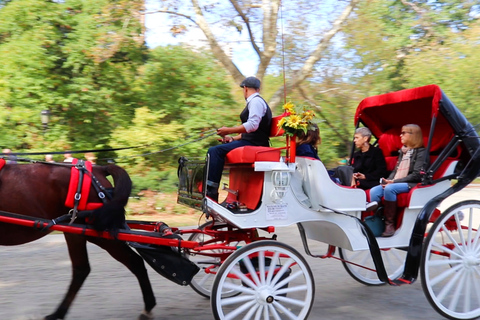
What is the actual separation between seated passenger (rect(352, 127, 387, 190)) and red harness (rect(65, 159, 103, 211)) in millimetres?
2448

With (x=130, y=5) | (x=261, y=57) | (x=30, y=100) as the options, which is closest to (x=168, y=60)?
(x=130, y=5)

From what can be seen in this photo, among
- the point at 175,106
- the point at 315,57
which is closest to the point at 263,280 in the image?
the point at 175,106

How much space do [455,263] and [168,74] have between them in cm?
964

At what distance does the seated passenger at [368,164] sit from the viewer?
193 inches

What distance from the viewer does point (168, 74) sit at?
41.7 ft

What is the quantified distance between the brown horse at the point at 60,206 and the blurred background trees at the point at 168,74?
657 cm

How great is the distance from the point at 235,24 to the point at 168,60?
1.93m

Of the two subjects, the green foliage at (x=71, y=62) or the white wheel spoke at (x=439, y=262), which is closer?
the white wheel spoke at (x=439, y=262)

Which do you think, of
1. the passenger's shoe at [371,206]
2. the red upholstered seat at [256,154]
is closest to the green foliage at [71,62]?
the red upholstered seat at [256,154]

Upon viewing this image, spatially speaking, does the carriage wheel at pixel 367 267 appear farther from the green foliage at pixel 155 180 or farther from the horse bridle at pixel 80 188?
the green foliage at pixel 155 180

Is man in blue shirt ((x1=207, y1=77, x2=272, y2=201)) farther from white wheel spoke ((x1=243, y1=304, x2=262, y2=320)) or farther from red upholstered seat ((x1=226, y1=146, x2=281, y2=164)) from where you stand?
white wheel spoke ((x1=243, y1=304, x2=262, y2=320))

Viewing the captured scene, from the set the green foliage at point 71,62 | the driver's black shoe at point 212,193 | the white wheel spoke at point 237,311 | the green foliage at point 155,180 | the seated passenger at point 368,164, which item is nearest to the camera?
the white wheel spoke at point 237,311

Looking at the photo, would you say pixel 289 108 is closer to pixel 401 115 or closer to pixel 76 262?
pixel 401 115

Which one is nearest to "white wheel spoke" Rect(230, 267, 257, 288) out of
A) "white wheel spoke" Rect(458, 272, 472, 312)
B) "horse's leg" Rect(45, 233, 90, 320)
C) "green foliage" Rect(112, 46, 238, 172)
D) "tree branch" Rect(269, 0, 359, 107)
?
"horse's leg" Rect(45, 233, 90, 320)
